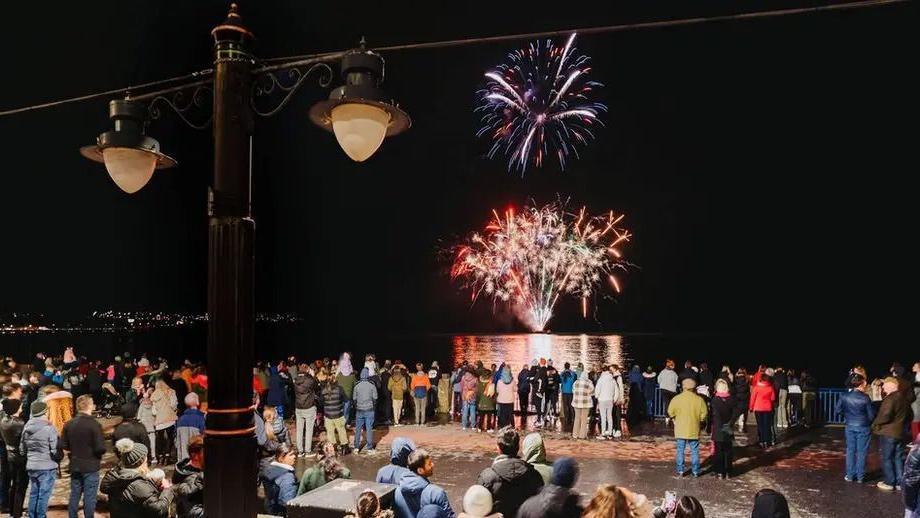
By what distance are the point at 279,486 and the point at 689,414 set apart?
6758 mm

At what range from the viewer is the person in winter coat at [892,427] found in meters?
9.92

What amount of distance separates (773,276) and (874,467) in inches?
6328

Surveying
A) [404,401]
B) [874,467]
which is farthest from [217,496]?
[404,401]

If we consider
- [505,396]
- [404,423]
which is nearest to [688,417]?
[505,396]

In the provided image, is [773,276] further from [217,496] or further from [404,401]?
[217,496]

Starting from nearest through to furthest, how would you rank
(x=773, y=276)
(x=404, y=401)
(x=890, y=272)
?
(x=404, y=401) < (x=890, y=272) < (x=773, y=276)

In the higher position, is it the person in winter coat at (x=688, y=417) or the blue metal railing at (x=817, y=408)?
the person in winter coat at (x=688, y=417)

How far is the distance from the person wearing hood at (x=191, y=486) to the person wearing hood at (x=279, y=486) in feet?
3.50

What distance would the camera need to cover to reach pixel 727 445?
1077cm

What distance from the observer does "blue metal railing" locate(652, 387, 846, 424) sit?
16203mm

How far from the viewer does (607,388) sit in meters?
14.4

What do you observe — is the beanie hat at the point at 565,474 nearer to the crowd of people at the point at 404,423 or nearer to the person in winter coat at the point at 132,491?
the crowd of people at the point at 404,423

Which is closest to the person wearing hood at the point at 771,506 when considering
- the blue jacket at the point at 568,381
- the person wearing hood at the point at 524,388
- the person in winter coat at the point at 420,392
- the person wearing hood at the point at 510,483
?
the person wearing hood at the point at 510,483

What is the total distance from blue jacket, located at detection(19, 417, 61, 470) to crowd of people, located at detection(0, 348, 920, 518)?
15mm
